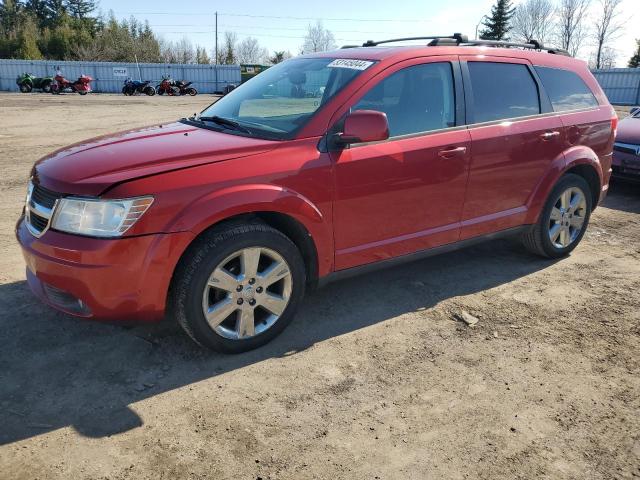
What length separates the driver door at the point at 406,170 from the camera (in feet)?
11.5

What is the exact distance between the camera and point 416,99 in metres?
3.85

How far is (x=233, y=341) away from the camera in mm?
3227

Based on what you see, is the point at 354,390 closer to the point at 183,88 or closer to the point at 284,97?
the point at 284,97

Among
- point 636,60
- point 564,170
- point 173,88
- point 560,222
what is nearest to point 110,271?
point 564,170

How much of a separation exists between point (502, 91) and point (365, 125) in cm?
169

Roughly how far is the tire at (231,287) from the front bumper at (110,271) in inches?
3.9

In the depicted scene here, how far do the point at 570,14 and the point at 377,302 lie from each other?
74080 mm

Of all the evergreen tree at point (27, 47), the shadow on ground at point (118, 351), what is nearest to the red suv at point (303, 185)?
the shadow on ground at point (118, 351)

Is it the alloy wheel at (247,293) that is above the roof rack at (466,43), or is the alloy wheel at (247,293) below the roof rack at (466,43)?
below

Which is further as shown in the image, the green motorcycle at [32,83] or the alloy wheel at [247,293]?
the green motorcycle at [32,83]

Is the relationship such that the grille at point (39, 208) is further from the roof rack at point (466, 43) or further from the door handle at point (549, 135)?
the door handle at point (549, 135)

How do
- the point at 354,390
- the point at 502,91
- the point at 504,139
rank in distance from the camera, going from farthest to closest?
the point at 502,91 < the point at 504,139 < the point at 354,390

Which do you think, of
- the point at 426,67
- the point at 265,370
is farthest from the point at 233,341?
the point at 426,67

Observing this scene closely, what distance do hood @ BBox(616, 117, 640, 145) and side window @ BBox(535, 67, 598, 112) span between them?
3212mm
